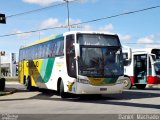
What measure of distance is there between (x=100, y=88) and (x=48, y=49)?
19.2ft

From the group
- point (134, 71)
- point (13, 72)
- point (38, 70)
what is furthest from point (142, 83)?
point (13, 72)

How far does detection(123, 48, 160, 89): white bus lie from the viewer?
2908 cm

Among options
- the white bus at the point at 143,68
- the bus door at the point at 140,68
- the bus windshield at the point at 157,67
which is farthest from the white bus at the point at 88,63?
the bus door at the point at 140,68

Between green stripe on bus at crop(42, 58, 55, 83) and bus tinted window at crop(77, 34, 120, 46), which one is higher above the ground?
bus tinted window at crop(77, 34, 120, 46)

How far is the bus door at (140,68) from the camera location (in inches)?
1177

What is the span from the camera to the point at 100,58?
2066 centimetres

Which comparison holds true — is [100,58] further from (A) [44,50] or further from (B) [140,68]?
(B) [140,68]

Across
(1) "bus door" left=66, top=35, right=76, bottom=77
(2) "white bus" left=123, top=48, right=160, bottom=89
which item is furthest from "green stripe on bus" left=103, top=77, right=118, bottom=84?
(2) "white bus" left=123, top=48, right=160, bottom=89

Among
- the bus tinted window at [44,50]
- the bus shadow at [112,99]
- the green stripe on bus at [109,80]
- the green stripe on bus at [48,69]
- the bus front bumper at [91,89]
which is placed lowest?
the bus shadow at [112,99]

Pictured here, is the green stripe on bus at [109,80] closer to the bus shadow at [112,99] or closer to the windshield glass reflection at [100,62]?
the windshield glass reflection at [100,62]

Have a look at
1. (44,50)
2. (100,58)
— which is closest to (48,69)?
(44,50)

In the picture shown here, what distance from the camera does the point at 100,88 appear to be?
20328 mm

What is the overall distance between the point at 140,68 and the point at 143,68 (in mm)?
354

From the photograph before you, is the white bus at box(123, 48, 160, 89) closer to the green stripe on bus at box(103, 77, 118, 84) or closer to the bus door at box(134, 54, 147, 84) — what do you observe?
the bus door at box(134, 54, 147, 84)
